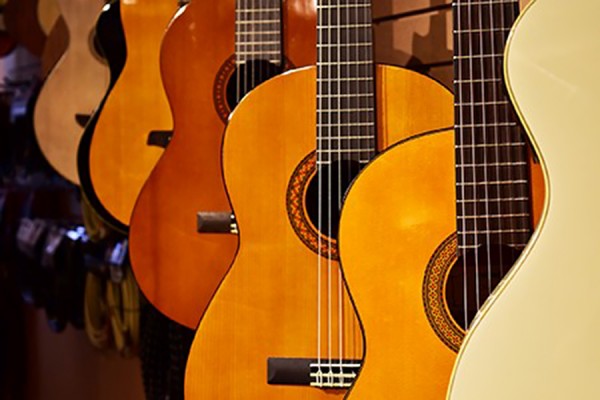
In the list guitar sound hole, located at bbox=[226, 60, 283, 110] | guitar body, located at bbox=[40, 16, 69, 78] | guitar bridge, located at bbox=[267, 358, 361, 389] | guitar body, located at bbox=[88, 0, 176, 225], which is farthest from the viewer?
guitar body, located at bbox=[40, 16, 69, 78]

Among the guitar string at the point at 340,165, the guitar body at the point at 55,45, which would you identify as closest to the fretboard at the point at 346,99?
the guitar string at the point at 340,165

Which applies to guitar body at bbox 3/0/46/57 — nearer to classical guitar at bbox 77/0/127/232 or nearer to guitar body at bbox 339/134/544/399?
classical guitar at bbox 77/0/127/232

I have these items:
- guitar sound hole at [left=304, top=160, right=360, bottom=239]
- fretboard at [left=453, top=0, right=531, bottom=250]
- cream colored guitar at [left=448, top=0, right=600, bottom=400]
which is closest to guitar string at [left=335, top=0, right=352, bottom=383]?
guitar sound hole at [left=304, top=160, right=360, bottom=239]

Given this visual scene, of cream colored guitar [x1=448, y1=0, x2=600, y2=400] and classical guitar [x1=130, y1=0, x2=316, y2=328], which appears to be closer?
cream colored guitar [x1=448, y1=0, x2=600, y2=400]

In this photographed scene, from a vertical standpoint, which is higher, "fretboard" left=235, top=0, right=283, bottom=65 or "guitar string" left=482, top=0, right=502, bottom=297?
"fretboard" left=235, top=0, right=283, bottom=65

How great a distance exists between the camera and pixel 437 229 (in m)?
1.30

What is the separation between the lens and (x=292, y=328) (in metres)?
1.47

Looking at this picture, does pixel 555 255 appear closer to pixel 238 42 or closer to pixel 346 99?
pixel 346 99

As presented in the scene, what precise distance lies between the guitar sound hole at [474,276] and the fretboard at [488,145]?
0.05ft

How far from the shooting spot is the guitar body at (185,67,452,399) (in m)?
1.46

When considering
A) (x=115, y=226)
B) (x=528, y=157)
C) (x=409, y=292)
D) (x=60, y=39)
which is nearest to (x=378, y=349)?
(x=409, y=292)

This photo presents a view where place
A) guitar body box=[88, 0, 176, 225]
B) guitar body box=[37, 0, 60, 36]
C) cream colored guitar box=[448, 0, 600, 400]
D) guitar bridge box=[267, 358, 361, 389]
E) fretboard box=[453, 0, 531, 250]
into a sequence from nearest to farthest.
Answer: cream colored guitar box=[448, 0, 600, 400]
fretboard box=[453, 0, 531, 250]
guitar bridge box=[267, 358, 361, 389]
guitar body box=[88, 0, 176, 225]
guitar body box=[37, 0, 60, 36]

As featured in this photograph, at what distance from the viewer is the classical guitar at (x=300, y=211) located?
146 centimetres

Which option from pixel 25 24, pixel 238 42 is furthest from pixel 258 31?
pixel 25 24
